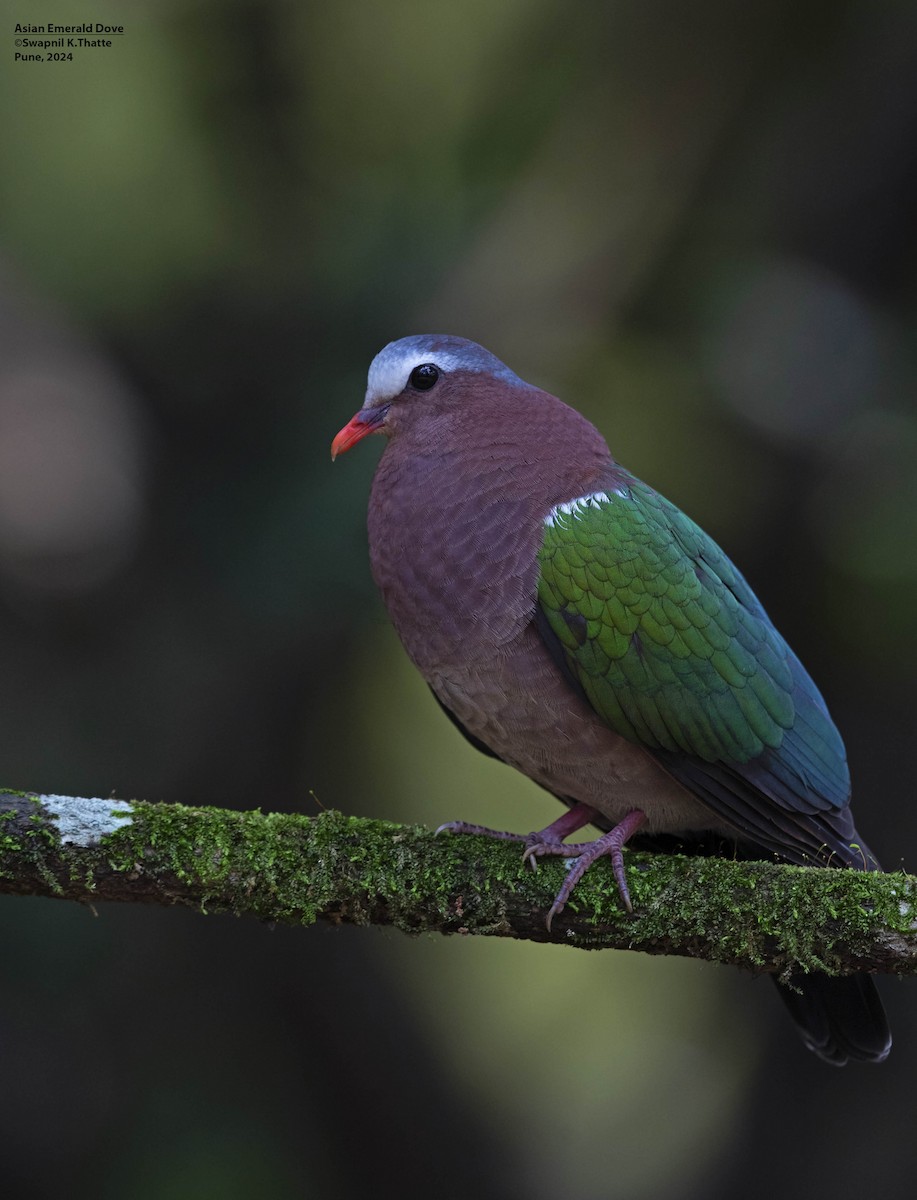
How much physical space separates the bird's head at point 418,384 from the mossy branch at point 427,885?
1.16 metres

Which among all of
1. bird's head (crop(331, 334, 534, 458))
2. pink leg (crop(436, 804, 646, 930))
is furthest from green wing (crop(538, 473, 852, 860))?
bird's head (crop(331, 334, 534, 458))

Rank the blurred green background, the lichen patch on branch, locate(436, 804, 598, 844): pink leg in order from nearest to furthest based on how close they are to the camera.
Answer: the lichen patch on branch, locate(436, 804, 598, 844): pink leg, the blurred green background

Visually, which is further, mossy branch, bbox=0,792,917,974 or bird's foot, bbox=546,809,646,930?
bird's foot, bbox=546,809,646,930

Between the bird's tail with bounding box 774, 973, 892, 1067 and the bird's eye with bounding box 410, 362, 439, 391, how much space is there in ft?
6.12

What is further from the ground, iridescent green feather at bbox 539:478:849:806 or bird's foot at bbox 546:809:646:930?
iridescent green feather at bbox 539:478:849:806

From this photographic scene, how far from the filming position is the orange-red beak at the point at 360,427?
139 inches

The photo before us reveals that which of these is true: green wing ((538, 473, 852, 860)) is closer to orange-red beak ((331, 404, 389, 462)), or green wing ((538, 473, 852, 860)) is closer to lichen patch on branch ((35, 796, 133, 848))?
orange-red beak ((331, 404, 389, 462))

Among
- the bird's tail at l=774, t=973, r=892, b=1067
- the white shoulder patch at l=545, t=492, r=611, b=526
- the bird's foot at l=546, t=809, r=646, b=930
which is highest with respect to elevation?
the white shoulder patch at l=545, t=492, r=611, b=526

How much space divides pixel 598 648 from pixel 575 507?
37cm

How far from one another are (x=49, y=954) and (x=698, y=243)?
13.0 ft

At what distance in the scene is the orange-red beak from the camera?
3.54 meters

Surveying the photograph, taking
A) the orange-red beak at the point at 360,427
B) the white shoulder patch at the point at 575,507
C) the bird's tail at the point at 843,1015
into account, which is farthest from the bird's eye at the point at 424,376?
the bird's tail at the point at 843,1015

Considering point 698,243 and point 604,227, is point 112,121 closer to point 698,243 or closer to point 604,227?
point 604,227

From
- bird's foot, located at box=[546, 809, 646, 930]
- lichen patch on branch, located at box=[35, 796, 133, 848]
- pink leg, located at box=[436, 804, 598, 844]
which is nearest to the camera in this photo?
lichen patch on branch, located at box=[35, 796, 133, 848]
